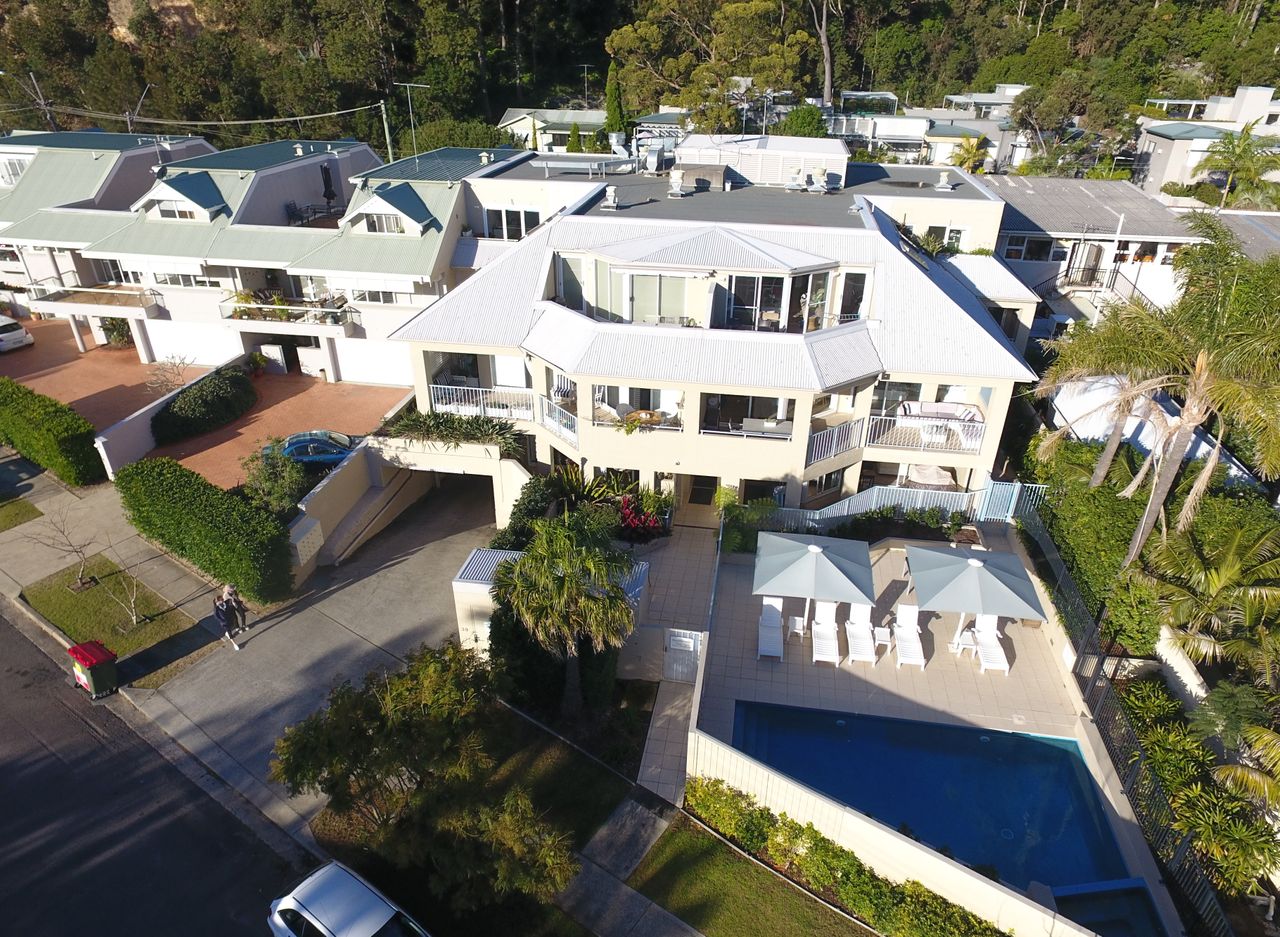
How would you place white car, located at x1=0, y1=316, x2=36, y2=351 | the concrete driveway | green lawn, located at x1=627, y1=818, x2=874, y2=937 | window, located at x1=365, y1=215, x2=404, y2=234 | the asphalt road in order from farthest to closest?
white car, located at x1=0, y1=316, x2=36, y2=351, window, located at x1=365, y1=215, x2=404, y2=234, the concrete driveway, the asphalt road, green lawn, located at x1=627, y1=818, x2=874, y2=937

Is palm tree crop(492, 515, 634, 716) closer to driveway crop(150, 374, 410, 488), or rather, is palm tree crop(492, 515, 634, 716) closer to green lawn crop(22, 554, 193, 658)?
green lawn crop(22, 554, 193, 658)

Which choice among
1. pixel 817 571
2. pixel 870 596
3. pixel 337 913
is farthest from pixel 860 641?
pixel 337 913

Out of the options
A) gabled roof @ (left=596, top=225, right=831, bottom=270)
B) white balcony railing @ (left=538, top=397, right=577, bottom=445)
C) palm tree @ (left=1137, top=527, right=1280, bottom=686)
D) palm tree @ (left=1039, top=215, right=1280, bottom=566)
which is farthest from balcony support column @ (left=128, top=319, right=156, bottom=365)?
palm tree @ (left=1137, top=527, right=1280, bottom=686)

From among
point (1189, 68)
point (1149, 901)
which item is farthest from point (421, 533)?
point (1189, 68)

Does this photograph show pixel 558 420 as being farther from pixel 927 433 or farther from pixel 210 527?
pixel 927 433

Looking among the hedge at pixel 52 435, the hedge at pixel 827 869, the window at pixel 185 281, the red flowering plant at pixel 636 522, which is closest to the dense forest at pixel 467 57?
the window at pixel 185 281

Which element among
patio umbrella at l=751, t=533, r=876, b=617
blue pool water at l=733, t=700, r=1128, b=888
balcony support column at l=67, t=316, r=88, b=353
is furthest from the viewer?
balcony support column at l=67, t=316, r=88, b=353

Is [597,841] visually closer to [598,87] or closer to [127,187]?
[127,187]
